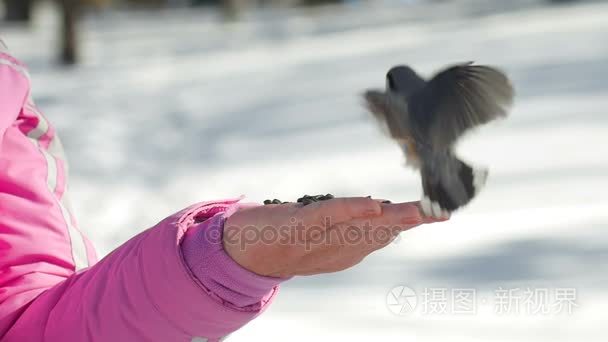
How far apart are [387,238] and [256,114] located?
3219mm

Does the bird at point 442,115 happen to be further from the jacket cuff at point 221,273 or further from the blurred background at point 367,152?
the jacket cuff at point 221,273

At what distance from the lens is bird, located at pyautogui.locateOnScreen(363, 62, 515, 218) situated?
0.78 meters

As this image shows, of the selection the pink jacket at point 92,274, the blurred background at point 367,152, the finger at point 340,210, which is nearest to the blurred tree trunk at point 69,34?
the blurred background at point 367,152

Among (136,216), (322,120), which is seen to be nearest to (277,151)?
(322,120)

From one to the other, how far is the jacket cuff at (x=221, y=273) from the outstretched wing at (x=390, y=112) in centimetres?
25

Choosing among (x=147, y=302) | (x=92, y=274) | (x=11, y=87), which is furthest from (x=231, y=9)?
(x=147, y=302)

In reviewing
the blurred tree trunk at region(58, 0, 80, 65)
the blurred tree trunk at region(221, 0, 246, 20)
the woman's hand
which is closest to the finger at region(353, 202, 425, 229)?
the woman's hand

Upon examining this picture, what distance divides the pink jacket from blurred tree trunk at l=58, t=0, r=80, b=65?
5025mm

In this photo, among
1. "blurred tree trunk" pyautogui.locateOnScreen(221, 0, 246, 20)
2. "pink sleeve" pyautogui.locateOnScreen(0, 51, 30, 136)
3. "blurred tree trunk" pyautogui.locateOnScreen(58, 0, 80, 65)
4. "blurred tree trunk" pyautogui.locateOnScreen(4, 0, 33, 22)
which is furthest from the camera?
"blurred tree trunk" pyautogui.locateOnScreen(4, 0, 33, 22)

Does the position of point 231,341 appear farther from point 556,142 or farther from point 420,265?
point 556,142

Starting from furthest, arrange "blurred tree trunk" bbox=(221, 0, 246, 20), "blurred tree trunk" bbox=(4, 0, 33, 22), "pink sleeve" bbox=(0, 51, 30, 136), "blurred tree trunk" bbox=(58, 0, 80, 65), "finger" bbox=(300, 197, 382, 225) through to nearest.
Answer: "blurred tree trunk" bbox=(4, 0, 33, 22), "blurred tree trunk" bbox=(221, 0, 246, 20), "blurred tree trunk" bbox=(58, 0, 80, 65), "pink sleeve" bbox=(0, 51, 30, 136), "finger" bbox=(300, 197, 382, 225)

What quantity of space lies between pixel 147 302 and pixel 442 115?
43 centimetres

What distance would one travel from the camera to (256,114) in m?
4.12

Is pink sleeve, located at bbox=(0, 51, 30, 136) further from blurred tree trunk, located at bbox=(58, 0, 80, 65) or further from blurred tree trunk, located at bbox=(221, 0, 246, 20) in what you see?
blurred tree trunk, located at bbox=(221, 0, 246, 20)
